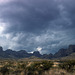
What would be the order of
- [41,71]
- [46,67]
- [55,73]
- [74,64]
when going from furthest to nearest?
[74,64], [46,67], [41,71], [55,73]

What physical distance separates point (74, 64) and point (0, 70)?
1822cm

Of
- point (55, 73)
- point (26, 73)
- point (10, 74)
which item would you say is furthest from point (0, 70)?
point (55, 73)

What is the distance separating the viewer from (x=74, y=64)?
3441 cm

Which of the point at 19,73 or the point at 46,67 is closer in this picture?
the point at 19,73

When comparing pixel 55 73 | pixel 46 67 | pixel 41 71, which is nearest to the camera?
pixel 55 73

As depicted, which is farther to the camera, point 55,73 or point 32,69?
point 32,69

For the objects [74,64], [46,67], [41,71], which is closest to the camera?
[41,71]

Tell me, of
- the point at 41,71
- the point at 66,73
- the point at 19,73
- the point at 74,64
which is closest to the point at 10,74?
the point at 19,73

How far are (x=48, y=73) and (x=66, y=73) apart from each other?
11.5 ft

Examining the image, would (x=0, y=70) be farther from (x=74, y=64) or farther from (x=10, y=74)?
(x=74, y=64)

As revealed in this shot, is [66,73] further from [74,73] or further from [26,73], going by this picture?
[26,73]

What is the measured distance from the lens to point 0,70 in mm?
30750

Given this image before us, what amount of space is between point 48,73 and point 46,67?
3.65m

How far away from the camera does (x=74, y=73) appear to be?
26188mm
